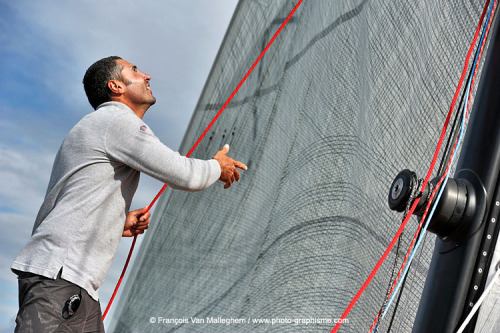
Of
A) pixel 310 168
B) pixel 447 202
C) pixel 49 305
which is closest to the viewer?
pixel 49 305

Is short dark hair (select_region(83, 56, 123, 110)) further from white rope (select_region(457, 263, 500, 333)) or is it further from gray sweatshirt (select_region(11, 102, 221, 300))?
→ white rope (select_region(457, 263, 500, 333))

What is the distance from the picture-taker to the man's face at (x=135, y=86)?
125cm

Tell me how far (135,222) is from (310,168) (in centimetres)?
56

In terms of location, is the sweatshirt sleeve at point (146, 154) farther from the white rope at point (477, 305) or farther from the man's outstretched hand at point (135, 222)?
the white rope at point (477, 305)

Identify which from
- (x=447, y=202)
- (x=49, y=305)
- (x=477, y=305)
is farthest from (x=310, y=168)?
(x=49, y=305)

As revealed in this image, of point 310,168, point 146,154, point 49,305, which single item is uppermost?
point 310,168

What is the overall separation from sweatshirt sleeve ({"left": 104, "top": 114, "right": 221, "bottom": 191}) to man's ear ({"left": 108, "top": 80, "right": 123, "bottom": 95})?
11 centimetres

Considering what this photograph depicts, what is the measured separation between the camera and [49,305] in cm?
103

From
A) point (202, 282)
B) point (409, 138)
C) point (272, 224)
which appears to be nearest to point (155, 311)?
Result: point (202, 282)

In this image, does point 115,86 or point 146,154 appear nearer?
point 146,154

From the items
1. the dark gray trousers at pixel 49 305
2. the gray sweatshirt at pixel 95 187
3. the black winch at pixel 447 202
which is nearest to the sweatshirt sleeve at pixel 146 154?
the gray sweatshirt at pixel 95 187

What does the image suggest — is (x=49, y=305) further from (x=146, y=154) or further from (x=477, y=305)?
(x=477, y=305)

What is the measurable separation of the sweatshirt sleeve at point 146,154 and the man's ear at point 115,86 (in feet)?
0.37

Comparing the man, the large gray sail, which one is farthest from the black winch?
the man
